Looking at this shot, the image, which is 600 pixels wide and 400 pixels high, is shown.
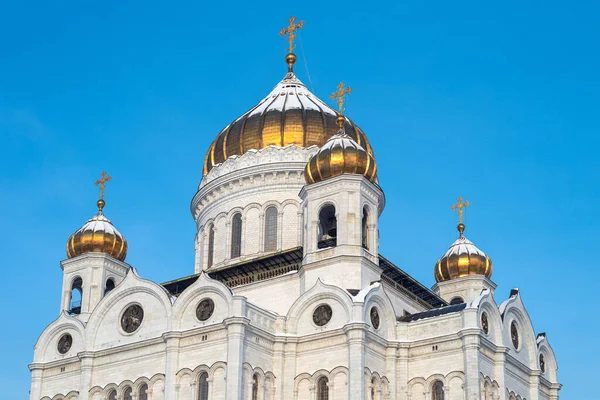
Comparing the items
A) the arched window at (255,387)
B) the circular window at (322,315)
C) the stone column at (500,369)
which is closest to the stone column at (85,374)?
the arched window at (255,387)

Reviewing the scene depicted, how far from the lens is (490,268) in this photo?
154ft

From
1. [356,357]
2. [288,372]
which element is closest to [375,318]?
[356,357]

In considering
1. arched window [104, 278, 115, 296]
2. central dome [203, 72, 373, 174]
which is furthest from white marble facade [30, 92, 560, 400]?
central dome [203, 72, 373, 174]

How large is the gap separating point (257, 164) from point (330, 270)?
819cm

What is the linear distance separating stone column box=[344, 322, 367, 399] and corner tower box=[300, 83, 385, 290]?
85.3 inches

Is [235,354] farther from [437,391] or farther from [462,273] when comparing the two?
[462,273]

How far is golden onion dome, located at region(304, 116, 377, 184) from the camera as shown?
128 ft

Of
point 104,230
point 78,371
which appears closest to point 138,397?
point 78,371

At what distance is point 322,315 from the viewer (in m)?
36.8

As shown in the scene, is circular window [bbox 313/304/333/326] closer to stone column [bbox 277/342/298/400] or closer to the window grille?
stone column [bbox 277/342/298/400]

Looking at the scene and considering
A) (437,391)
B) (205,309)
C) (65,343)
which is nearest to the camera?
(437,391)

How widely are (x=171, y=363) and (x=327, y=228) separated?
8.13m

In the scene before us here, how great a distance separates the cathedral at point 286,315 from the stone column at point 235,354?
0.14 ft

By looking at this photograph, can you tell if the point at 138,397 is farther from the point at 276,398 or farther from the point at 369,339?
the point at 369,339
